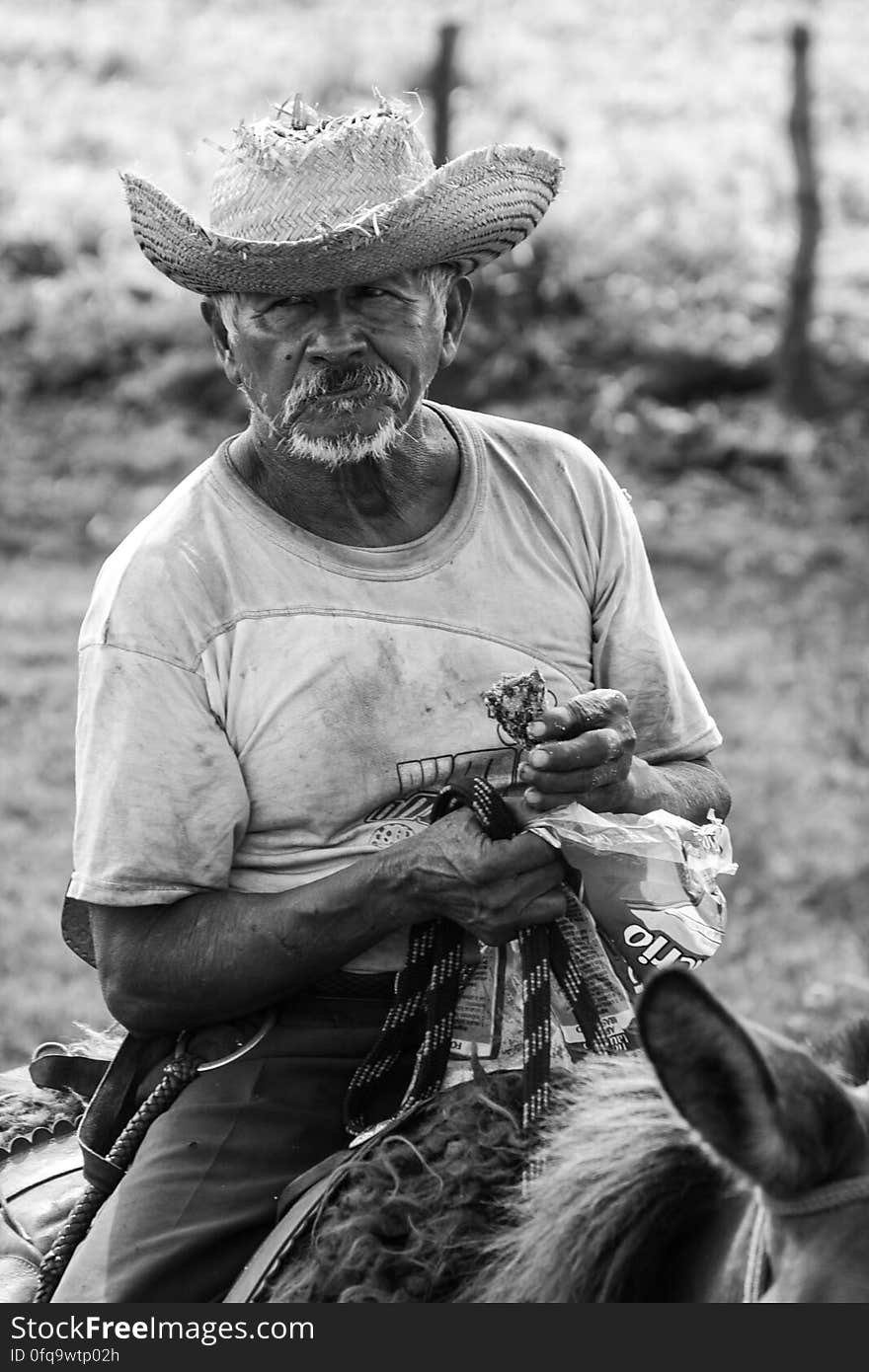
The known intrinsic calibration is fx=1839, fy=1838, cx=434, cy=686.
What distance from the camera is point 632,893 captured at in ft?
8.23

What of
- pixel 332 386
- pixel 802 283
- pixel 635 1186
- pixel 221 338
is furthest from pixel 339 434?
pixel 802 283

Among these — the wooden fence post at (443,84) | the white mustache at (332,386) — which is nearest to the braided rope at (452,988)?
the white mustache at (332,386)

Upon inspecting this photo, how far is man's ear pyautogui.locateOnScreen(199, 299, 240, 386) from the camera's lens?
280 cm

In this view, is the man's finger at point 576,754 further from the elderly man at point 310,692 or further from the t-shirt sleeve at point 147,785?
the t-shirt sleeve at point 147,785

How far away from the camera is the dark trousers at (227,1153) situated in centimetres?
244

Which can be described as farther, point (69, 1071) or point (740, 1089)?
point (69, 1071)

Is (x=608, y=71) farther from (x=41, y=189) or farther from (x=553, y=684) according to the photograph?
(x=553, y=684)

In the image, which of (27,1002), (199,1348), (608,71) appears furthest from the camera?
(608,71)

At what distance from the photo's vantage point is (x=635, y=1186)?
199 cm

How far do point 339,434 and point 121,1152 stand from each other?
1.07m

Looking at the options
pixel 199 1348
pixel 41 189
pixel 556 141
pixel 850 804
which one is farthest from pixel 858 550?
pixel 199 1348

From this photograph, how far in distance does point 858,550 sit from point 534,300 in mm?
3478

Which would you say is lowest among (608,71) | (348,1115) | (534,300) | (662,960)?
(348,1115)

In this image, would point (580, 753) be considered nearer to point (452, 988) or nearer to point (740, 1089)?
point (452, 988)
